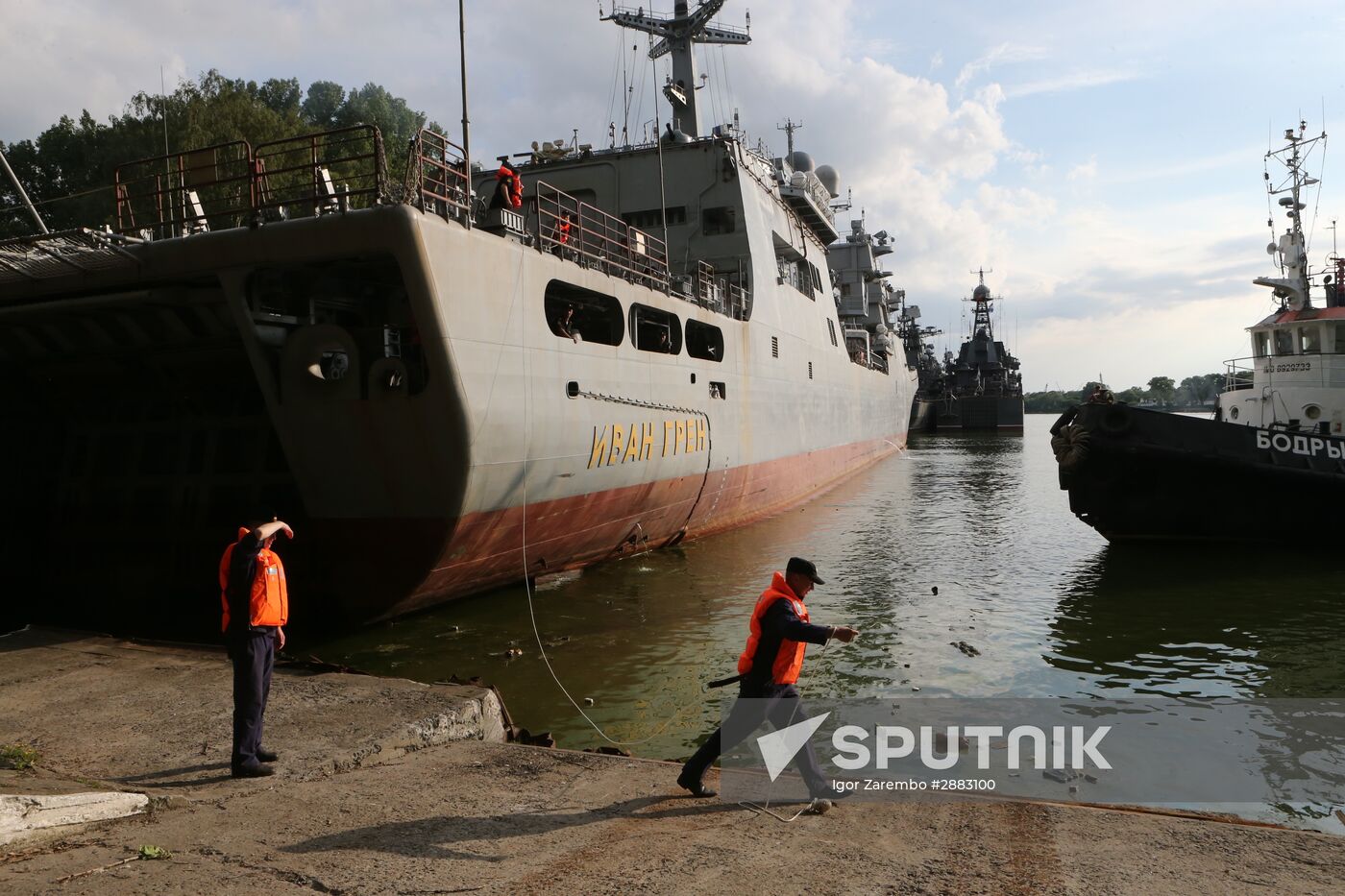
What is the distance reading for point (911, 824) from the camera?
4379 millimetres

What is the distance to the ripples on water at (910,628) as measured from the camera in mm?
8094

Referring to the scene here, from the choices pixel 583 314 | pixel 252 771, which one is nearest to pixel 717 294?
pixel 583 314

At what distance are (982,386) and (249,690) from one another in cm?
7043

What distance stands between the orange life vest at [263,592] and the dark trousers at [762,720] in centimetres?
269

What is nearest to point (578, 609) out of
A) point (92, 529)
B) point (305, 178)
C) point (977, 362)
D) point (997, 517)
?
point (92, 529)

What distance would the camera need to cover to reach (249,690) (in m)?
4.87

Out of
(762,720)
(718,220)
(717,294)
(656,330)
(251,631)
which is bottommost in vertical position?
(762,720)

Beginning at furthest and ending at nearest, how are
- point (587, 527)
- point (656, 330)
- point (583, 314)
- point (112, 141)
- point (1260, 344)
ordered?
Answer: point (112, 141) → point (1260, 344) → point (656, 330) → point (583, 314) → point (587, 527)

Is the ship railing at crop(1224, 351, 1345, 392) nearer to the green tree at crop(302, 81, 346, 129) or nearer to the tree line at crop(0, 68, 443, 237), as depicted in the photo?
the tree line at crop(0, 68, 443, 237)

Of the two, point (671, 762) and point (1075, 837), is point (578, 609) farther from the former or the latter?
point (1075, 837)

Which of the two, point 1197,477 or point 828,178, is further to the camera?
point 828,178

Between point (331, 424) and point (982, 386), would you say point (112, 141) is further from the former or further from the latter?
point (982, 386)

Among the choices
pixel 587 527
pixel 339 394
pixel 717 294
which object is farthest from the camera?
pixel 717 294

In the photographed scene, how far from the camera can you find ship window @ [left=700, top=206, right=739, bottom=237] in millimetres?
18328
